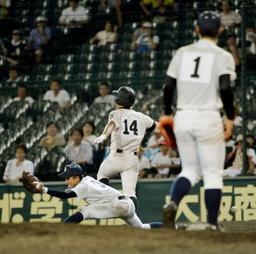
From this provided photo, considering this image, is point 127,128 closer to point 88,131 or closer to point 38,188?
point 38,188

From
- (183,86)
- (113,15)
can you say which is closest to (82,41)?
(113,15)

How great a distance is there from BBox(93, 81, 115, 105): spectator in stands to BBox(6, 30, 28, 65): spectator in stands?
12.5ft

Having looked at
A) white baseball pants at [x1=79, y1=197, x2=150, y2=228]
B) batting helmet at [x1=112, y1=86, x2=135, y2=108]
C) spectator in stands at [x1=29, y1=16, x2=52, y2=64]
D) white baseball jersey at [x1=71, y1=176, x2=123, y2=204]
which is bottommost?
white baseball pants at [x1=79, y1=197, x2=150, y2=228]

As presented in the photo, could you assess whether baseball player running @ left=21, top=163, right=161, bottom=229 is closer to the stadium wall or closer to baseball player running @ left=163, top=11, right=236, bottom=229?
baseball player running @ left=163, top=11, right=236, bottom=229

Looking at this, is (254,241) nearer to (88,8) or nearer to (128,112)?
(128,112)

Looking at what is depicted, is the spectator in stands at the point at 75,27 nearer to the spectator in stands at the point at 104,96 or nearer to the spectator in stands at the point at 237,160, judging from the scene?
the spectator in stands at the point at 104,96

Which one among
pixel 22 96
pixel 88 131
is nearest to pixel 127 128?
pixel 88 131

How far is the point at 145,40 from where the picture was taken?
788 inches

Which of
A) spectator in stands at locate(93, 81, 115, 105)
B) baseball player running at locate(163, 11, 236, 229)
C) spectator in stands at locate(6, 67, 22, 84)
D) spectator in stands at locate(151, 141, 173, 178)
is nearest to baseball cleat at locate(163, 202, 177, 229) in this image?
baseball player running at locate(163, 11, 236, 229)

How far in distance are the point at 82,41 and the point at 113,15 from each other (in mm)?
891

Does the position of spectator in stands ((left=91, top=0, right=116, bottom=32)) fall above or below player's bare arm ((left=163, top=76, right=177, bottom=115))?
above

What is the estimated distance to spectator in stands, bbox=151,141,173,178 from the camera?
16.1 m

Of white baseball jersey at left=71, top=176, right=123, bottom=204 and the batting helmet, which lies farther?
the batting helmet

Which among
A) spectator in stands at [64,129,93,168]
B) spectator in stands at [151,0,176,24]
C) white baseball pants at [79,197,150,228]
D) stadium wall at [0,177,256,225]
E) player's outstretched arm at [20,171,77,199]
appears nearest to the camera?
white baseball pants at [79,197,150,228]
